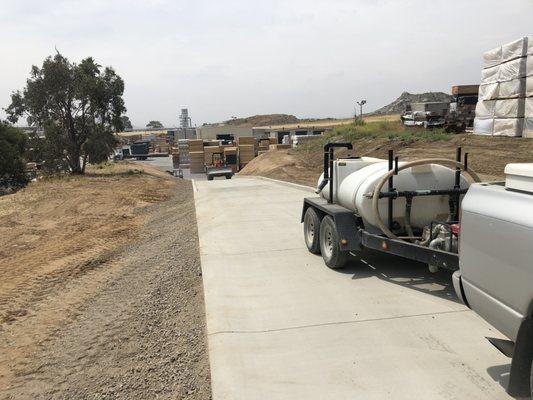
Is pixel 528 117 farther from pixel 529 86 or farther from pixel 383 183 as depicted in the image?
pixel 383 183

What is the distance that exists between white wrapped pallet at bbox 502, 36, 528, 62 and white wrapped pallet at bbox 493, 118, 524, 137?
3.10m

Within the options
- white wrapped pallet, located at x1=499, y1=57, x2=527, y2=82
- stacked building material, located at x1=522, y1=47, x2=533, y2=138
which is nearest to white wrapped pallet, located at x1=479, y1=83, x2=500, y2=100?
white wrapped pallet, located at x1=499, y1=57, x2=527, y2=82

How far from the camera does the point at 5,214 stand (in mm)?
18453

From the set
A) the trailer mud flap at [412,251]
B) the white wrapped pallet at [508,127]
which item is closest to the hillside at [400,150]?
the white wrapped pallet at [508,127]

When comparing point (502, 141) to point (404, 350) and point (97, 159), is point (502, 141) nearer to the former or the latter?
point (404, 350)

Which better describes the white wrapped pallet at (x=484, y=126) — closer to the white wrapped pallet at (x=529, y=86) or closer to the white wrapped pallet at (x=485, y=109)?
the white wrapped pallet at (x=485, y=109)

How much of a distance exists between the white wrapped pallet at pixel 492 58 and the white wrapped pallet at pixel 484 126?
9.77ft

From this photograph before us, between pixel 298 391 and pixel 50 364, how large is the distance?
9.89 feet

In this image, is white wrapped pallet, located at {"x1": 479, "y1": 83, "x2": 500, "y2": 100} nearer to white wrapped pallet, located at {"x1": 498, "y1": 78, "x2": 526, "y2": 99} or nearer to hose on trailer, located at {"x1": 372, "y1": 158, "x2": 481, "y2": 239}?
white wrapped pallet, located at {"x1": 498, "y1": 78, "x2": 526, "y2": 99}

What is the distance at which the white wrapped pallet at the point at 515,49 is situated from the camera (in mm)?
22547

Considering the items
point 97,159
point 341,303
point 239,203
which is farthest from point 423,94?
point 341,303

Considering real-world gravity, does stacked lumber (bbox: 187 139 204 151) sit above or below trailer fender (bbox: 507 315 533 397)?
below

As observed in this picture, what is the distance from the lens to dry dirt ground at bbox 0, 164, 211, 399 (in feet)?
15.1

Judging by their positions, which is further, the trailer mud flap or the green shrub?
the green shrub
